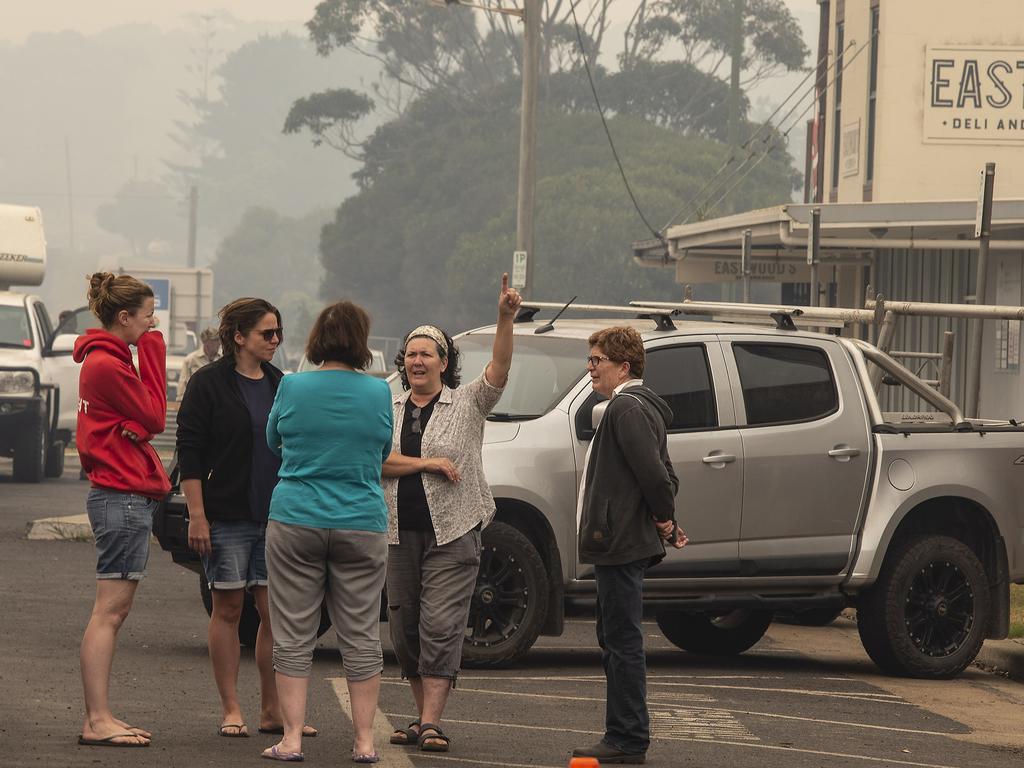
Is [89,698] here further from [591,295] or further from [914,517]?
[591,295]

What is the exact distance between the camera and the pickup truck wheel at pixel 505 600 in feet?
34.8

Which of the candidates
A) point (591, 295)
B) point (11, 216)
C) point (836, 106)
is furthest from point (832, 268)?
point (591, 295)

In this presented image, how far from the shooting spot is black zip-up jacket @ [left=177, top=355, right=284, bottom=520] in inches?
319

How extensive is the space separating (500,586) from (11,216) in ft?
61.7

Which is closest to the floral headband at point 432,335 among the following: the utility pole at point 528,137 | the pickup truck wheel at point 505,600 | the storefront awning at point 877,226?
the pickup truck wheel at point 505,600

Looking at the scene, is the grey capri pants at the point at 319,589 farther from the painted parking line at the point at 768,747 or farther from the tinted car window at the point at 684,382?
the tinted car window at the point at 684,382

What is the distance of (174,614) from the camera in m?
13.1

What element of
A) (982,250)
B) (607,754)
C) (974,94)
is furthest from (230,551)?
(974,94)

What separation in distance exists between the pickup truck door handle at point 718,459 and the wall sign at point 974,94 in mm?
16423

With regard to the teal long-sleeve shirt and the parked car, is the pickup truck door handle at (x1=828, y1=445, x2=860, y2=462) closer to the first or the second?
the parked car

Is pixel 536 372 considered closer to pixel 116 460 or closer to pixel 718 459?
pixel 718 459

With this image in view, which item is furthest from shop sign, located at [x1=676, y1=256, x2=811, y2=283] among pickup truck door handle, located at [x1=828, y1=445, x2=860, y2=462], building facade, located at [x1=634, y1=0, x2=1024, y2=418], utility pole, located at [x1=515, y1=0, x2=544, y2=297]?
pickup truck door handle, located at [x1=828, y1=445, x2=860, y2=462]

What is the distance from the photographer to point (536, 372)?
1125cm

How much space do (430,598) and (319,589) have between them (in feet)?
2.15
